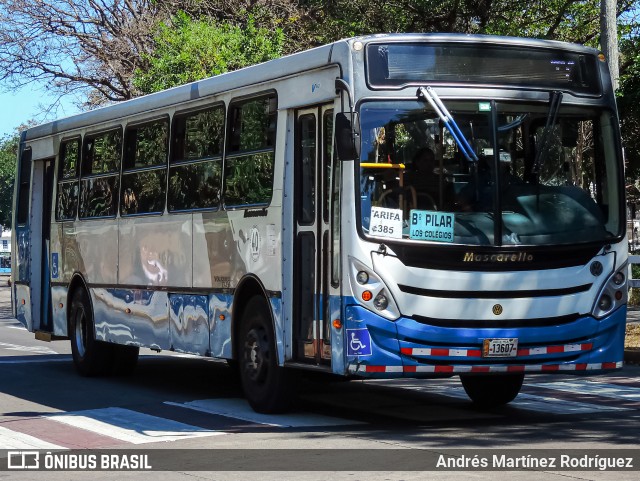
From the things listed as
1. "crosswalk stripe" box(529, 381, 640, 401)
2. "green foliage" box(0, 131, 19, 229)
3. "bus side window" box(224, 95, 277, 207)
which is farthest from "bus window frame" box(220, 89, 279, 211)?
"green foliage" box(0, 131, 19, 229)

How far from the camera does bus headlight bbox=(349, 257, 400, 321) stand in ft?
33.9

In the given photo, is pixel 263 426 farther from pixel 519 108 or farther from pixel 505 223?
pixel 519 108

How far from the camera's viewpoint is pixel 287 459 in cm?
932

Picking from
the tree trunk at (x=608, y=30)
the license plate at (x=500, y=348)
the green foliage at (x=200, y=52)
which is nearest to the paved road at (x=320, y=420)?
the license plate at (x=500, y=348)

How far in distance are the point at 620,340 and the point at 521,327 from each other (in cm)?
107

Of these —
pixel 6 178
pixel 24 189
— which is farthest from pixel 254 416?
pixel 6 178

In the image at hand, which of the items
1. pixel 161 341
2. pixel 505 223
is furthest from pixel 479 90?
pixel 161 341

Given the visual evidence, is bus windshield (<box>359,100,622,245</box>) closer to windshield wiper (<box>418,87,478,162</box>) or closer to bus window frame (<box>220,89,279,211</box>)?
windshield wiper (<box>418,87,478,162</box>)

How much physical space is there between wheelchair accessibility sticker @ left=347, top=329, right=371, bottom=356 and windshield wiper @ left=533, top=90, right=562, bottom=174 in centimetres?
198

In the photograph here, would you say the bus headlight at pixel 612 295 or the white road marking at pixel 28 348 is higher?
the bus headlight at pixel 612 295

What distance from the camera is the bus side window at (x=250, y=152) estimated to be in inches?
474

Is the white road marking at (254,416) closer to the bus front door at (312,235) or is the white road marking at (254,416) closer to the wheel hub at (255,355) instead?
the wheel hub at (255,355)

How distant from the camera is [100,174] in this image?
53.7 ft

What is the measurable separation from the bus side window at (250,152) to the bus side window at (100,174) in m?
3.32
